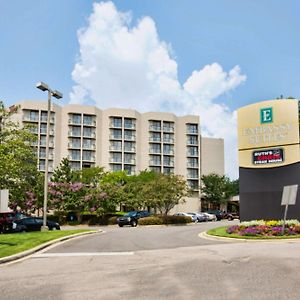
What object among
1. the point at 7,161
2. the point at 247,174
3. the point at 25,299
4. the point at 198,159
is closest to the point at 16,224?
the point at 7,161

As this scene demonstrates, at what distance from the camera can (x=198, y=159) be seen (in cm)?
9344

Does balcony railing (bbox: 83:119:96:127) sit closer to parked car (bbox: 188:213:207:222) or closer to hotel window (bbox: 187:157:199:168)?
hotel window (bbox: 187:157:199:168)

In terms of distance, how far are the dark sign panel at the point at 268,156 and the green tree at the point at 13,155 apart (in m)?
14.6

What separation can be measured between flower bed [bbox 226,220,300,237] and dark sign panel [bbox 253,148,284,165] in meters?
3.87

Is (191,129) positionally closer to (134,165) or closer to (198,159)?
(198,159)

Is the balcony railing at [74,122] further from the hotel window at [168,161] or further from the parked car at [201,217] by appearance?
the parked car at [201,217]

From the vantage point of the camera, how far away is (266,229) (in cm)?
2202

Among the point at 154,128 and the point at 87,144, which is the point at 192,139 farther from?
the point at 87,144

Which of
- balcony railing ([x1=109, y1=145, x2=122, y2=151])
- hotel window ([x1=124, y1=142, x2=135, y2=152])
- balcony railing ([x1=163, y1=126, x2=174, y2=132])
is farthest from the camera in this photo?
balcony railing ([x1=163, y1=126, x2=174, y2=132])

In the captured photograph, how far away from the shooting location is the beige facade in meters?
84.3

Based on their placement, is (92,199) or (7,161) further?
(92,199)

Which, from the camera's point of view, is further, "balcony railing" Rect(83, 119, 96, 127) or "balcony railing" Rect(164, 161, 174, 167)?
"balcony railing" Rect(164, 161, 174, 167)

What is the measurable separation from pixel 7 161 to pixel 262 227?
581 inches

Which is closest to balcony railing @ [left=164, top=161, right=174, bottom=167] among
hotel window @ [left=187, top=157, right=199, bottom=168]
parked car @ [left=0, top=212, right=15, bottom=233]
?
hotel window @ [left=187, top=157, right=199, bottom=168]
